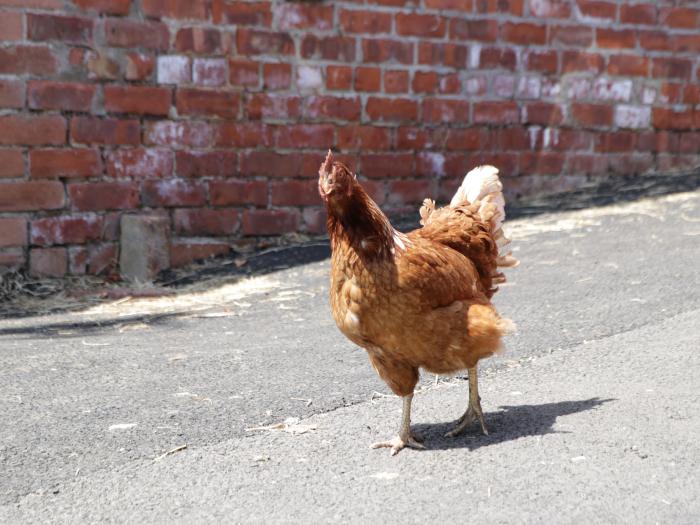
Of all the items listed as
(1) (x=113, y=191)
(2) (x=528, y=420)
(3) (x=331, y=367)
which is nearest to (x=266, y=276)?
(1) (x=113, y=191)

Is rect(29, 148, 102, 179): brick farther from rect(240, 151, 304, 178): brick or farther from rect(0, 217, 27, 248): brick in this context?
rect(240, 151, 304, 178): brick

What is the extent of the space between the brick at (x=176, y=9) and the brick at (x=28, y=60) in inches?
31.2

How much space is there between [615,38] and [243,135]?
3631mm

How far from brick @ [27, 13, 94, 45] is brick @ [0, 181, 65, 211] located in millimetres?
1038

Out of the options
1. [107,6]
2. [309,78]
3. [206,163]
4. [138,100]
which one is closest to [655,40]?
[309,78]

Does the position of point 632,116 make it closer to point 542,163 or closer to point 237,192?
point 542,163

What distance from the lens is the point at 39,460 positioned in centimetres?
358

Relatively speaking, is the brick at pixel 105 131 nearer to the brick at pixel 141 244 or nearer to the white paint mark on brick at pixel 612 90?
the brick at pixel 141 244

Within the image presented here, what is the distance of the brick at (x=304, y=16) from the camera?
7340mm

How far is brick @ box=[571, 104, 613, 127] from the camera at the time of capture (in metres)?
8.52

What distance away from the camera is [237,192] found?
7.40 metres

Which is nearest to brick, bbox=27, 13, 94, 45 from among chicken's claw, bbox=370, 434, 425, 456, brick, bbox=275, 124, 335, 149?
brick, bbox=275, 124, 335, 149

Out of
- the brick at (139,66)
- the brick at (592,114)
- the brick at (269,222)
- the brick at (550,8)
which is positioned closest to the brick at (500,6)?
the brick at (550,8)

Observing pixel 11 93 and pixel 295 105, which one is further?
pixel 295 105
